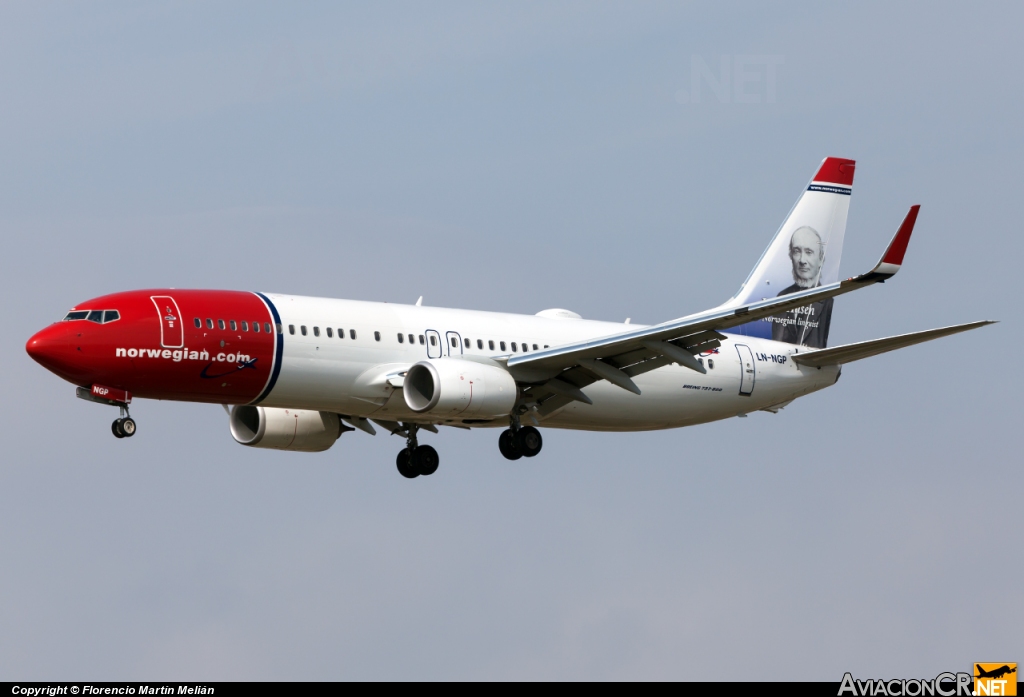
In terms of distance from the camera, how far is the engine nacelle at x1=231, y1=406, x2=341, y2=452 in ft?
167

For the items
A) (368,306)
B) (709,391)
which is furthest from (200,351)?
(709,391)

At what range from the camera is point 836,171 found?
59594 mm

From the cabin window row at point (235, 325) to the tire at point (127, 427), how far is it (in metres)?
2.97

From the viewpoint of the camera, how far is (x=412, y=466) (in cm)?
5212

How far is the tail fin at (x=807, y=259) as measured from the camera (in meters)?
56.6

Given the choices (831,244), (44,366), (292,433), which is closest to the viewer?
(44,366)

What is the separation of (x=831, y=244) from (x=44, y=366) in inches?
1075

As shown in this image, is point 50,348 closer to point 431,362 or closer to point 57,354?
point 57,354

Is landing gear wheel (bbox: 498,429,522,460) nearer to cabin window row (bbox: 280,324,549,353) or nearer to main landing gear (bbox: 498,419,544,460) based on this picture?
main landing gear (bbox: 498,419,544,460)

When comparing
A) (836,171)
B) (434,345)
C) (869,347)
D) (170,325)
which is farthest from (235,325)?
(836,171)

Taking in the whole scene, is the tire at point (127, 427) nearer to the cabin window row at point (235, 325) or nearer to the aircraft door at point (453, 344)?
the cabin window row at point (235, 325)

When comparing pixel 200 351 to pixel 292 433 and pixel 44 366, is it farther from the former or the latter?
pixel 292 433

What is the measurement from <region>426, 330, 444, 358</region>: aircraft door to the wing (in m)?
1.97

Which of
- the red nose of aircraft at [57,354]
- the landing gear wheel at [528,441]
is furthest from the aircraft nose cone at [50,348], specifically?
the landing gear wheel at [528,441]
